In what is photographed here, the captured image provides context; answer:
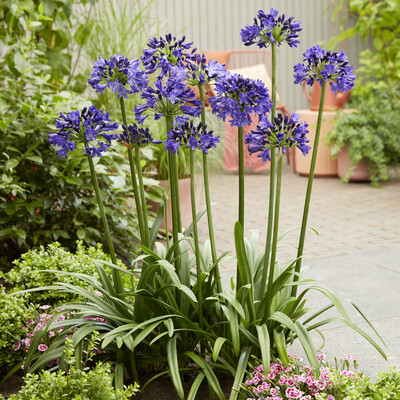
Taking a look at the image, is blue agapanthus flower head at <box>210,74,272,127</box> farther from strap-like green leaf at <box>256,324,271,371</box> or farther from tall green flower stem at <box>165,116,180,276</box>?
strap-like green leaf at <box>256,324,271,371</box>

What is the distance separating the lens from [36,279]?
230cm

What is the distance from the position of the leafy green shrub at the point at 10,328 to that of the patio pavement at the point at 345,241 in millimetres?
967

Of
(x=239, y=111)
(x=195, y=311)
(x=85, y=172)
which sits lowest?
(x=195, y=311)

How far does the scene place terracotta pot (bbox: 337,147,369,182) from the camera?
6176mm

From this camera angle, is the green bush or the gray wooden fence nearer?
the green bush

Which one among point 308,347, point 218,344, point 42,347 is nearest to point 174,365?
point 218,344

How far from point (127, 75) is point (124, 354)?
0.84 metres

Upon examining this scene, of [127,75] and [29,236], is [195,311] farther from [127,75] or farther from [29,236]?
[29,236]

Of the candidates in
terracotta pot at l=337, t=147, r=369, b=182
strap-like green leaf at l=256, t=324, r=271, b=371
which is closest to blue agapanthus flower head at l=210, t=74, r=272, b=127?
strap-like green leaf at l=256, t=324, r=271, b=371

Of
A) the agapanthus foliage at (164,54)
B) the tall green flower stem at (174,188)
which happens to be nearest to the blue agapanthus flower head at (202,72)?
the agapanthus foliage at (164,54)

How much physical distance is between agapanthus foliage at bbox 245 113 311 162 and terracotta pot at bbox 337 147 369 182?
4.61 m

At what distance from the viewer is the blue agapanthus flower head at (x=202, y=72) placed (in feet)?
5.72

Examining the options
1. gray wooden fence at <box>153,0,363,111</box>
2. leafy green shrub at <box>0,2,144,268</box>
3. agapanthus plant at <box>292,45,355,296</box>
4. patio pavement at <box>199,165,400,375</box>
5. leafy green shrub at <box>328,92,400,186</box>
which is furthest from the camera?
gray wooden fence at <box>153,0,363,111</box>

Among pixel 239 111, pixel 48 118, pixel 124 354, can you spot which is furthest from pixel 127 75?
pixel 48 118
